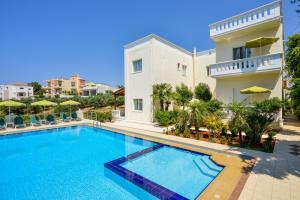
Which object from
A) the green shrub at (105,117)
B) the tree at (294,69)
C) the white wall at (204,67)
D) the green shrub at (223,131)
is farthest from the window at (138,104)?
the tree at (294,69)

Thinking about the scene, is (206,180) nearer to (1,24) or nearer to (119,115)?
(119,115)

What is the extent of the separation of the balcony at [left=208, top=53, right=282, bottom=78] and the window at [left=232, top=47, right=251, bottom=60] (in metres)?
1.79

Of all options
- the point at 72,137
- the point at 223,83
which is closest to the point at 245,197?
the point at 223,83

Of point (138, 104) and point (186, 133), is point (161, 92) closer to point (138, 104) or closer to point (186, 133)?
point (138, 104)

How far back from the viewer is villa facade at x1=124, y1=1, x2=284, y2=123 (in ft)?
40.9

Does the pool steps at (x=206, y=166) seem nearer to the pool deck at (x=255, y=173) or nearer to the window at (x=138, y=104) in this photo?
the pool deck at (x=255, y=173)

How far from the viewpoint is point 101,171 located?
7406 mm

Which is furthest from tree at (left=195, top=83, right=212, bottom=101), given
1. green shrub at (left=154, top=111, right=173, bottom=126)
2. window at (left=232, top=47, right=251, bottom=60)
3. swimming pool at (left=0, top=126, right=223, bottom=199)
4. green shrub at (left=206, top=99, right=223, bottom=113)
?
swimming pool at (left=0, top=126, right=223, bottom=199)

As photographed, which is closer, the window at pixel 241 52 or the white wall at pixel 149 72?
the window at pixel 241 52

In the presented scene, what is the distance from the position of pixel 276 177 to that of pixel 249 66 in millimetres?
10172

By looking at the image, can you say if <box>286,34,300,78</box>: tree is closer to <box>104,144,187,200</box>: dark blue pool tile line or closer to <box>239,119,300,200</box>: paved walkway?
<box>239,119,300,200</box>: paved walkway

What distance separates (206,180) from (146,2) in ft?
55.1

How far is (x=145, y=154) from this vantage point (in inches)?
358

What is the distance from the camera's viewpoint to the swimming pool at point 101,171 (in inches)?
221
